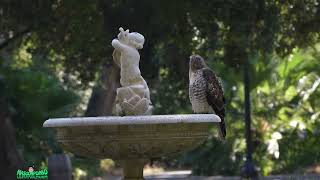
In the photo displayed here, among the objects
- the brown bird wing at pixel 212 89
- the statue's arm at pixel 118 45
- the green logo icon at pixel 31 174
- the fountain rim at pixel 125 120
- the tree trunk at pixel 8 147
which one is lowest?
the green logo icon at pixel 31 174

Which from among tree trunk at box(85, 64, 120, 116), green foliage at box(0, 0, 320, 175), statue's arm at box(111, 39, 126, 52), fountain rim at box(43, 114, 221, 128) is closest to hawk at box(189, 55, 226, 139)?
statue's arm at box(111, 39, 126, 52)

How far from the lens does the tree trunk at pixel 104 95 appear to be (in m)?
19.1

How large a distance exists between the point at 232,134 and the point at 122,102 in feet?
42.5

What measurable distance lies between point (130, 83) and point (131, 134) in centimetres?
103

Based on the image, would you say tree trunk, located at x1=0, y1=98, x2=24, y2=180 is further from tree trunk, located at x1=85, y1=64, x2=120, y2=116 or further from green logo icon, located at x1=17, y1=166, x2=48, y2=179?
tree trunk, located at x1=85, y1=64, x2=120, y2=116

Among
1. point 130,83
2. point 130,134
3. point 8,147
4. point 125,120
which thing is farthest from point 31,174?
point 125,120

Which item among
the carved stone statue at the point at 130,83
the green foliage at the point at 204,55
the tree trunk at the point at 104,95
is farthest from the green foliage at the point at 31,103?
A: the carved stone statue at the point at 130,83

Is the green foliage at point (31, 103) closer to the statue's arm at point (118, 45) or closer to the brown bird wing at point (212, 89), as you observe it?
the brown bird wing at point (212, 89)

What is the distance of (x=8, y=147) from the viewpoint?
14.3m

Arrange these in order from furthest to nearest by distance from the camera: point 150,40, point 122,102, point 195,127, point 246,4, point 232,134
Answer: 1. point 232,134
2. point 150,40
3. point 246,4
4. point 122,102
5. point 195,127

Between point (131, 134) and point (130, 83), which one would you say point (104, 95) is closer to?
point (130, 83)

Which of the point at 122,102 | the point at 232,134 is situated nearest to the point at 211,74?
the point at 122,102

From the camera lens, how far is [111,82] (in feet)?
62.1

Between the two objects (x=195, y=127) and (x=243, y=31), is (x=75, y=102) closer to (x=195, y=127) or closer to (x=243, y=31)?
(x=243, y=31)
